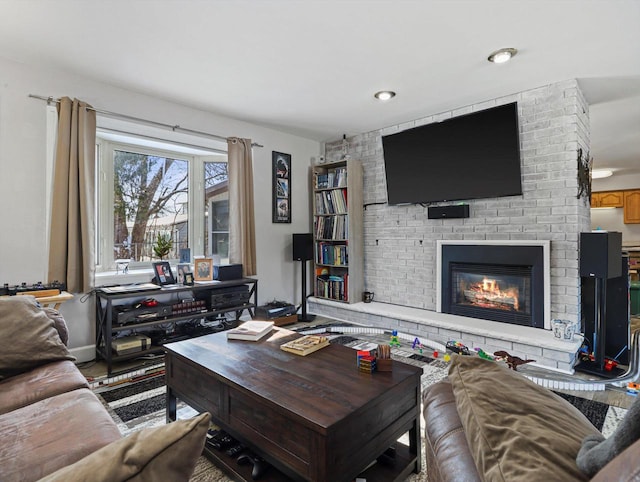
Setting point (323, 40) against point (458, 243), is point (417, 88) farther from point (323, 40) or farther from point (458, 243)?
point (458, 243)

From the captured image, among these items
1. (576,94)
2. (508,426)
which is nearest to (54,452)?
(508,426)

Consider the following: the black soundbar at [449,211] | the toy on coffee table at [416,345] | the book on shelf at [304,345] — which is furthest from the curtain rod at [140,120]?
the toy on coffee table at [416,345]

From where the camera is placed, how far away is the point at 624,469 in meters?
0.47

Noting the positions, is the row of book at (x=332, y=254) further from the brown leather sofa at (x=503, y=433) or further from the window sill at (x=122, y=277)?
the brown leather sofa at (x=503, y=433)

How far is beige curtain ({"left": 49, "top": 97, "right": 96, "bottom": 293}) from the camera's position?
2828 mm

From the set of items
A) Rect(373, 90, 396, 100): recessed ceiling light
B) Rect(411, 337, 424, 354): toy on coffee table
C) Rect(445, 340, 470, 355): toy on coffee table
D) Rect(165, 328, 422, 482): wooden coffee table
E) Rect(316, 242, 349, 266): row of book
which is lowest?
Rect(411, 337, 424, 354): toy on coffee table

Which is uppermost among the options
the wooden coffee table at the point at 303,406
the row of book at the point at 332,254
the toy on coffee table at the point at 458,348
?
the row of book at the point at 332,254

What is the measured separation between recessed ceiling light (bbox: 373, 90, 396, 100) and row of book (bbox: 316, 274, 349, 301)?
2.10 metres

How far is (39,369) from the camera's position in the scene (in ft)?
5.45

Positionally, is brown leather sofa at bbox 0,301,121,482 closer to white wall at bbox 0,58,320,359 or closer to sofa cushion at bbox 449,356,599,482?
sofa cushion at bbox 449,356,599,482

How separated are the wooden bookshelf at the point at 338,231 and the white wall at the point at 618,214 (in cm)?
522

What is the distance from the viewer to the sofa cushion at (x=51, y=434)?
993 mm

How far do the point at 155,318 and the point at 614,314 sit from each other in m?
3.99

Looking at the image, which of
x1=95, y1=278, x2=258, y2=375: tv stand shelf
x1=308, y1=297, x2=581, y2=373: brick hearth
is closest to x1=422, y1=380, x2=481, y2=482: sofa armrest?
x1=308, y1=297, x2=581, y2=373: brick hearth
